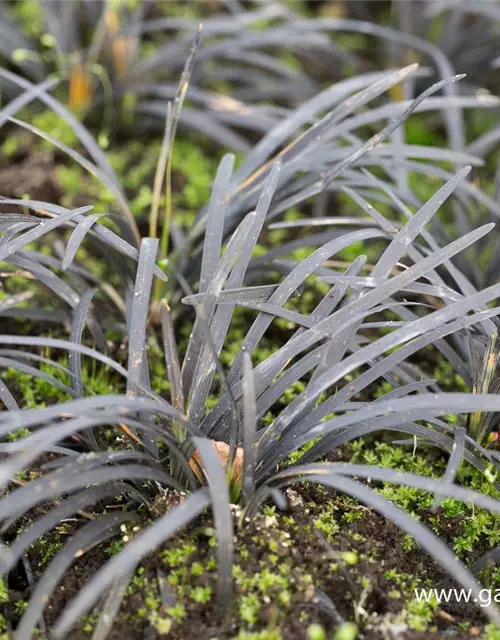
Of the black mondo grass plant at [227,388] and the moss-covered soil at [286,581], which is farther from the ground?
the black mondo grass plant at [227,388]

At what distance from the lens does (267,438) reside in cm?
171

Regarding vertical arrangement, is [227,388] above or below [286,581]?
above

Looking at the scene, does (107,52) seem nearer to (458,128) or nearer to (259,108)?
(259,108)

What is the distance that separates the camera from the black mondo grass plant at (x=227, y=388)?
4.82ft

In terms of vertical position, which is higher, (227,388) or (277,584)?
(227,388)

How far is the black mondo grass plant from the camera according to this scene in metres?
1.47

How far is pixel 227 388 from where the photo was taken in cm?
157

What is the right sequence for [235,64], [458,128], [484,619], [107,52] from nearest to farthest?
[484,619] → [458,128] → [107,52] → [235,64]

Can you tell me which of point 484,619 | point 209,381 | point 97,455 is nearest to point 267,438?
point 209,381

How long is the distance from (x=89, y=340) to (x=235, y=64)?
1.71m

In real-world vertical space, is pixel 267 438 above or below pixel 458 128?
below

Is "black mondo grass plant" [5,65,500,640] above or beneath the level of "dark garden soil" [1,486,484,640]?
above

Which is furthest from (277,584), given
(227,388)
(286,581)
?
(227,388)

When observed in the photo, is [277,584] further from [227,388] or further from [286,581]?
[227,388]
